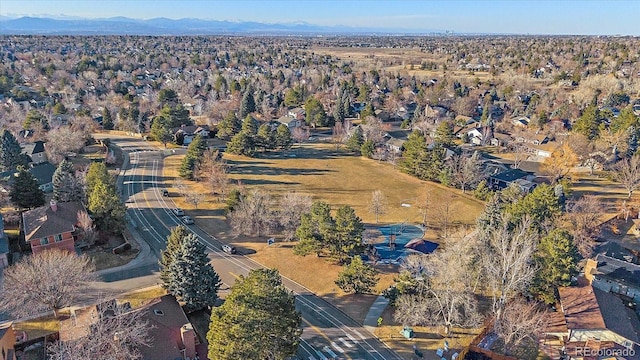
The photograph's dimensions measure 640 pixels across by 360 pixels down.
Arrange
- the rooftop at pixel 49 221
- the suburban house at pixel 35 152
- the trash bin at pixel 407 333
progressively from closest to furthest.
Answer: the trash bin at pixel 407 333 → the rooftop at pixel 49 221 → the suburban house at pixel 35 152

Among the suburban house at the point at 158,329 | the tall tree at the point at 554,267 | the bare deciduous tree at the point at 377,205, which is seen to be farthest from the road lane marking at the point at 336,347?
the bare deciduous tree at the point at 377,205

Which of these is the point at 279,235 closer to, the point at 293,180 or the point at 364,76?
the point at 293,180

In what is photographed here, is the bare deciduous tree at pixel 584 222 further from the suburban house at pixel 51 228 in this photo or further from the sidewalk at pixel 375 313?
the suburban house at pixel 51 228

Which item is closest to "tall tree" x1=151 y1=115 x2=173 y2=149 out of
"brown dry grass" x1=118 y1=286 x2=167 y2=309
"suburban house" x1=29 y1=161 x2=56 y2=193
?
"suburban house" x1=29 y1=161 x2=56 y2=193

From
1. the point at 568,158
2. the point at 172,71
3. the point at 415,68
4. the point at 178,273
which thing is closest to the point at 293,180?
the point at 178,273

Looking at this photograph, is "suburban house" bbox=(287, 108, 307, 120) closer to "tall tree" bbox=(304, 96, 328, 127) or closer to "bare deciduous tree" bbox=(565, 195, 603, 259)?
"tall tree" bbox=(304, 96, 328, 127)

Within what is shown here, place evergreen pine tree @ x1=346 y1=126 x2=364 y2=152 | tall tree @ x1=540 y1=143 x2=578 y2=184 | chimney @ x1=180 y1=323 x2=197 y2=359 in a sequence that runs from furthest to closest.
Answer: evergreen pine tree @ x1=346 y1=126 x2=364 y2=152 → tall tree @ x1=540 y1=143 x2=578 y2=184 → chimney @ x1=180 y1=323 x2=197 y2=359

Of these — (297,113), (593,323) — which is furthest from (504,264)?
(297,113)
